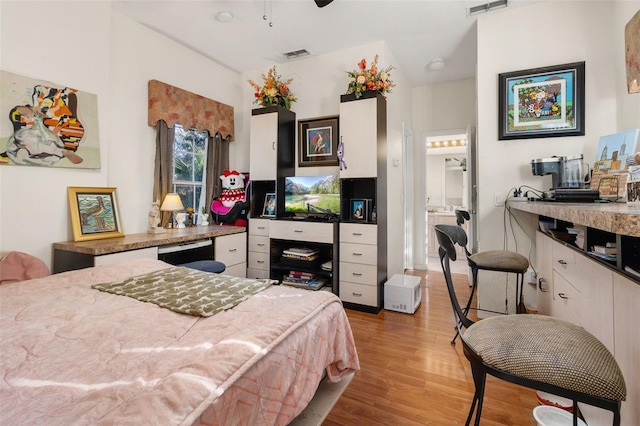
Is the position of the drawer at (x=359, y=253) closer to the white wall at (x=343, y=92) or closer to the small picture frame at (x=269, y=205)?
the white wall at (x=343, y=92)

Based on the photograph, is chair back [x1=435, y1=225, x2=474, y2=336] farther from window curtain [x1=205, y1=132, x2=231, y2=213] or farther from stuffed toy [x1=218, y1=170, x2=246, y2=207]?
window curtain [x1=205, y1=132, x2=231, y2=213]

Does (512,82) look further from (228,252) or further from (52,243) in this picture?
(52,243)

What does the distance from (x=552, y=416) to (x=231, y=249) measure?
9.83 feet

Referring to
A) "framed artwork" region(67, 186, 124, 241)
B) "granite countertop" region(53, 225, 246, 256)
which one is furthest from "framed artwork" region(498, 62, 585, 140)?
"framed artwork" region(67, 186, 124, 241)

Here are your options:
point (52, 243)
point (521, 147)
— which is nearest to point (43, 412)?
point (52, 243)

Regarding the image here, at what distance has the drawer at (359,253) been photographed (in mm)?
3002

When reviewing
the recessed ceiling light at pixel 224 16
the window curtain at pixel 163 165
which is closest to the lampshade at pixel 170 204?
the window curtain at pixel 163 165

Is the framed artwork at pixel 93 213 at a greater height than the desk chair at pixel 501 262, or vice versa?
the framed artwork at pixel 93 213

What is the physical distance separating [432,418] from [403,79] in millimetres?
3971

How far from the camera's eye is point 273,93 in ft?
11.5

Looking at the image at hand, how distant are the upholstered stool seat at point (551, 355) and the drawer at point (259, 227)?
2830 mm

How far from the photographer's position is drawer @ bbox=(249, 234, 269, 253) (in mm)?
3615

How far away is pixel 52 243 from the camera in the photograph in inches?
92.5

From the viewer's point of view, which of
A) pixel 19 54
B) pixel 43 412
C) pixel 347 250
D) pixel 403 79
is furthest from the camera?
pixel 403 79
